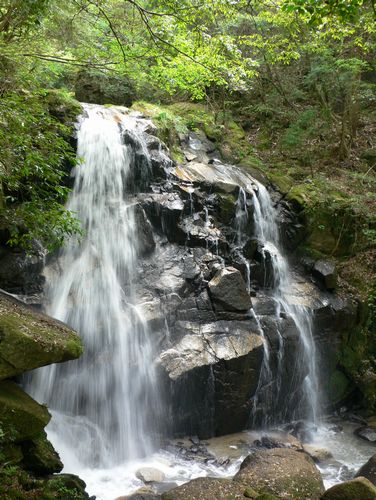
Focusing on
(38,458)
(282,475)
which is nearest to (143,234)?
(38,458)

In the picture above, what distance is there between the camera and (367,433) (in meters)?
8.83

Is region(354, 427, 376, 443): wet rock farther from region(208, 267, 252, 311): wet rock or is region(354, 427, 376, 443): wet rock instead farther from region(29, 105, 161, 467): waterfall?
region(29, 105, 161, 467): waterfall

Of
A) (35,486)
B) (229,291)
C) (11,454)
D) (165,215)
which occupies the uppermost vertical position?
(165,215)

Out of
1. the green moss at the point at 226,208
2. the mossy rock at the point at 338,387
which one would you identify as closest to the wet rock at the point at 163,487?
the mossy rock at the point at 338,387

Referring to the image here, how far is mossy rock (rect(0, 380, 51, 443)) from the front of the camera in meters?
4.72

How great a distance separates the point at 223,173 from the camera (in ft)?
38.8

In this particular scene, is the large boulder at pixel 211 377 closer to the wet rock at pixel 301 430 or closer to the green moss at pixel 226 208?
the wet rock at pixel 301 430

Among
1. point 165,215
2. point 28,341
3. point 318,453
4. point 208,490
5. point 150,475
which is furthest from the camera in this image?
point 165,215

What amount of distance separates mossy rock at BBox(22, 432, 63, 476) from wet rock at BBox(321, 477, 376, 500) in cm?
348

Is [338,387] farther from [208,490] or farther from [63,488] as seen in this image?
[63,488]

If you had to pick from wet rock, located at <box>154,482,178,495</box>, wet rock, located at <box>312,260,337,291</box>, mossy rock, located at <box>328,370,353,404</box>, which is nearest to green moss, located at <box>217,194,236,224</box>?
wet rock, located at <box>312,260,337,291</box>

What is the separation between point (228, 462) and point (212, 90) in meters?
13.1

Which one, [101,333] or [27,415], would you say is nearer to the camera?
[27,415]

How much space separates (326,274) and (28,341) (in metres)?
7.80
